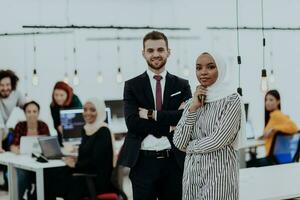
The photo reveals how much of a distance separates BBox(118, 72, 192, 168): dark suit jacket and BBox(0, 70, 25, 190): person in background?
14.2 feet

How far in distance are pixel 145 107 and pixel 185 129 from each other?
69 centimetres

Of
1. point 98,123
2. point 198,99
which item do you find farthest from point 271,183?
point 98,123

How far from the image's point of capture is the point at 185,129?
3234 mm

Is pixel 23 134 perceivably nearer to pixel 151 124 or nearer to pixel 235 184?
pixel 151 124

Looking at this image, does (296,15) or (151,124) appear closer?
(151,124)

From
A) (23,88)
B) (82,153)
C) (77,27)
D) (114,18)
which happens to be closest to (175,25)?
(114,18)

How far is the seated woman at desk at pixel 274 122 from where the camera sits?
7.42m

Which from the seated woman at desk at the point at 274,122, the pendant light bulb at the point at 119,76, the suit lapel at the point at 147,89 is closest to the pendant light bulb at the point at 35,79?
the pendant light bulb at the point at 119,76

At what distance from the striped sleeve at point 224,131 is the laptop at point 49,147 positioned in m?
3.54

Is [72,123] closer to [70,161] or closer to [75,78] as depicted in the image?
[70,161]

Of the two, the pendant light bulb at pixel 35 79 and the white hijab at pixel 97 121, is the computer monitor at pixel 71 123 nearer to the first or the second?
the white hijab at pixel 97 121

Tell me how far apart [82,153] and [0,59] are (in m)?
4.76

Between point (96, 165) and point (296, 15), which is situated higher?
point (296, 15)

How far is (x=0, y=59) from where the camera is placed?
9.60 m
